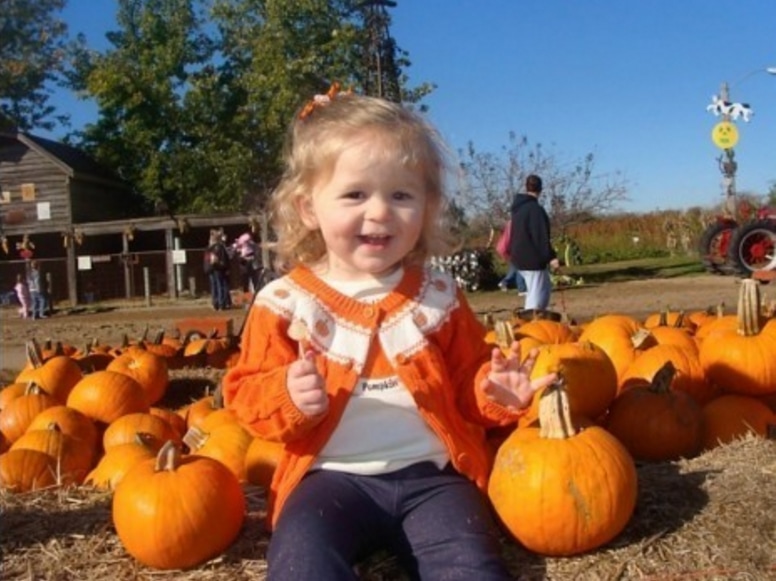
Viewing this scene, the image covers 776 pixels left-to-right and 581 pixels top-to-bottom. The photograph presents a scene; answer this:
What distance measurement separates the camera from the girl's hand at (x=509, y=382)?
105 inches

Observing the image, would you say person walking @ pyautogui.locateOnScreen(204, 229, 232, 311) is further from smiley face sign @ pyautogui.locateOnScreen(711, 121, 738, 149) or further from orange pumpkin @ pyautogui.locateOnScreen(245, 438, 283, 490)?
orange pumpkin @ pyautogui.locateOnScreen(245, 438, 283, 490)

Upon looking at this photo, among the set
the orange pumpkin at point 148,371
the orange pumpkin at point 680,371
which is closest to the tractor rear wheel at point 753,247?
the orange pumpkin at point 148,371

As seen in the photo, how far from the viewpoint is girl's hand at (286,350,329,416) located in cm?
249

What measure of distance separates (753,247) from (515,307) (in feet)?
15.1

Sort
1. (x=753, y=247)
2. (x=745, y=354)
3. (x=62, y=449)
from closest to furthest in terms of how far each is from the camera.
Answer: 1. (x=745, y=354)
2. (x=62, y=449)
3. (x=753, y=247)

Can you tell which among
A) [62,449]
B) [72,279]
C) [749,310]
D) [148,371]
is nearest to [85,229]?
[72,279]

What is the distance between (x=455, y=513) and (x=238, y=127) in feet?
112

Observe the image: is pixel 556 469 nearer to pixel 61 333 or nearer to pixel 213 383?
pixel 213 383

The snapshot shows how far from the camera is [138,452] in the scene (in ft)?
11.8

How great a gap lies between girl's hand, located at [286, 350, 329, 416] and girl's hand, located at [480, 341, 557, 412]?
492 mm

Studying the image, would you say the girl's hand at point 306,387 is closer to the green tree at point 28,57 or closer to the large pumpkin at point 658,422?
the large pumpkin at point 658,422

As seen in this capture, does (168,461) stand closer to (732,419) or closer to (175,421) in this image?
(175,421)

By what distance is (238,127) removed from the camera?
3553 centimetres

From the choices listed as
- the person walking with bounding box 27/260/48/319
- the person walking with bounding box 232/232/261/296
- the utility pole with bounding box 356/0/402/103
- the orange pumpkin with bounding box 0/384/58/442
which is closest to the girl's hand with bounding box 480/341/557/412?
the orange pumpkin with bounding box 0/384/58/442
